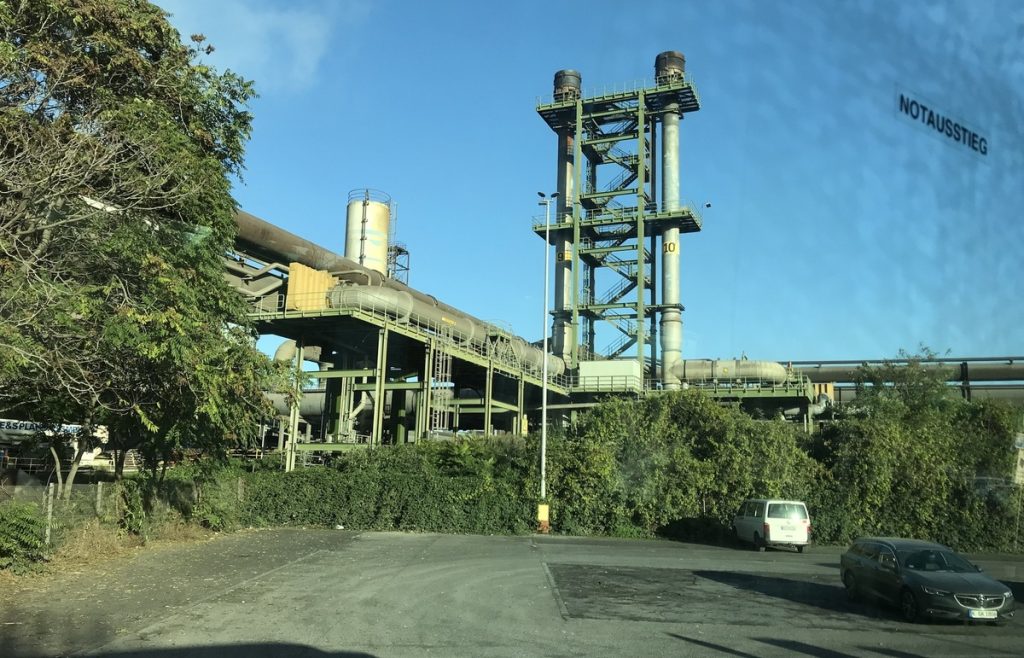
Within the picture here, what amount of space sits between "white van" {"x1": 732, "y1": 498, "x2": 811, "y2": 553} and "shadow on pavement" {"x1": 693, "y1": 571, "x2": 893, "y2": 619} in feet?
22.8

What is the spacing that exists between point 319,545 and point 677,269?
46157 millimetres

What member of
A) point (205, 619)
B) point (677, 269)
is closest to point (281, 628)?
point (205, 619)

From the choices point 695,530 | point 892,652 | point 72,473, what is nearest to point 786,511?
point 695,530

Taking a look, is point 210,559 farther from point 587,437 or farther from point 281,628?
point 587,437

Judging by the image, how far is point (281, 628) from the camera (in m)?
10.9

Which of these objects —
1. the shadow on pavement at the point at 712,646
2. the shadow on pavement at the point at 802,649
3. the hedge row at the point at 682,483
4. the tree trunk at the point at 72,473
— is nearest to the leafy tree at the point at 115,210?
the tree trunk at the point at 72,473

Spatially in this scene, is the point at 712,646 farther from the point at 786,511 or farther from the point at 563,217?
the point at 563,217

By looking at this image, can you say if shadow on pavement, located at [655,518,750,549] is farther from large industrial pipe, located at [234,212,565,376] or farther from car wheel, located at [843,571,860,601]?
large industrial pipe, located at [234,212,565,376]

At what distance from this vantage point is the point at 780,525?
25781mm

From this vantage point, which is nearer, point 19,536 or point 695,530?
point 19,536

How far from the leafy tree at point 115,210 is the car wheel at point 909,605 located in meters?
13.7

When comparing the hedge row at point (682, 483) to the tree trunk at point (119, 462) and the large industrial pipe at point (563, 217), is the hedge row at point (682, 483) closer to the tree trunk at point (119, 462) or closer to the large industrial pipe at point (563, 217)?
the tree trunk at point (119, 462)

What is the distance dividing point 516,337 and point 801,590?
124 feet

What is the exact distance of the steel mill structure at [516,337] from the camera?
3984cm
